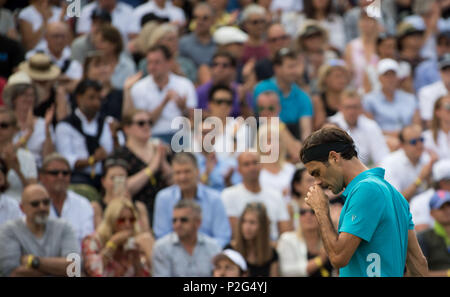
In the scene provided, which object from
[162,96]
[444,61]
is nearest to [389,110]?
[444,61]

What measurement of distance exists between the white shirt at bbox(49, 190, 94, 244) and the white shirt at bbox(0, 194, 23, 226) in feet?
1.11

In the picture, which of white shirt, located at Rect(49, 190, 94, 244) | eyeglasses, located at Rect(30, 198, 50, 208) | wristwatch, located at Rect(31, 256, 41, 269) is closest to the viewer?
wristwatch, located at Rect(31, 256, 41, 269)

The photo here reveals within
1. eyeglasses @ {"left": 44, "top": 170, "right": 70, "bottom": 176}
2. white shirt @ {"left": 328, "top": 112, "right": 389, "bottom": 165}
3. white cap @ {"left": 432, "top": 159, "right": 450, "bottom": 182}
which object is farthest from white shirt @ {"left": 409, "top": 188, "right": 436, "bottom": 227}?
eyeglasses @ {"left": 44, "top": 170, "right": 70, "bottom": 176}

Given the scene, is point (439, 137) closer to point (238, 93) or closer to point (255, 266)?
point (238, 93)

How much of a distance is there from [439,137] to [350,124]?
107 centimetres

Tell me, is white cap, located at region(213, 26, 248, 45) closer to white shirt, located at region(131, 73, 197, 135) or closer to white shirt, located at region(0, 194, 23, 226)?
white shirt, located at region(131, 73, 197, 135)

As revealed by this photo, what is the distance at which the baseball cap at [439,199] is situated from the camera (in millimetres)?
8653

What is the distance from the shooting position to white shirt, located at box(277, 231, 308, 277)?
329 inches

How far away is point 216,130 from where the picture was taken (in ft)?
32.1

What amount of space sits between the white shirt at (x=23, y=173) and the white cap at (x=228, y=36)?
3516 millimetres
